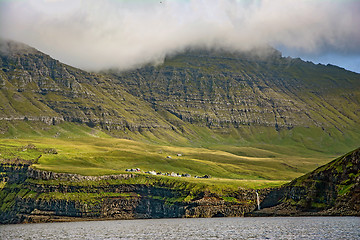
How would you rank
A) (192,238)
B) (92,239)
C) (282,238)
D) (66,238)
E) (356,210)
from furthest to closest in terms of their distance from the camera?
(356,210) < (66,238) < (92,239) < (192,238) < (282,238)

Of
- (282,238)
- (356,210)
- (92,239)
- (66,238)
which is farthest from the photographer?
(356,210)

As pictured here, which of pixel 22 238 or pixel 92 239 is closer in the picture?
pixel 92 239

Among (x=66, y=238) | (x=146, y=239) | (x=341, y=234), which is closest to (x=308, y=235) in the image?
(x=341, y=234)

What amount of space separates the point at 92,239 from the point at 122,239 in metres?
10.8

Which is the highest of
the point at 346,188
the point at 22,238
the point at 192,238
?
the point at 346,188

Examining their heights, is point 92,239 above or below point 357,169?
below

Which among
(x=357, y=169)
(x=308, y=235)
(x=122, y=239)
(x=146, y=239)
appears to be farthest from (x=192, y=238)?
(x=357, y=169)

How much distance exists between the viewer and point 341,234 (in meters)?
122

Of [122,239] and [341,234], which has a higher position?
[341,234]

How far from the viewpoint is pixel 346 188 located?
198125mm

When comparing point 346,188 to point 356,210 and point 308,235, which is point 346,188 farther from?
point 308,235

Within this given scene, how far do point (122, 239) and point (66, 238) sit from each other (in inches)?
967

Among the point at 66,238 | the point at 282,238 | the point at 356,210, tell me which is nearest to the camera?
the point at 282,238

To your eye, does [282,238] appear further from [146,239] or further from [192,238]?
[146,239]
